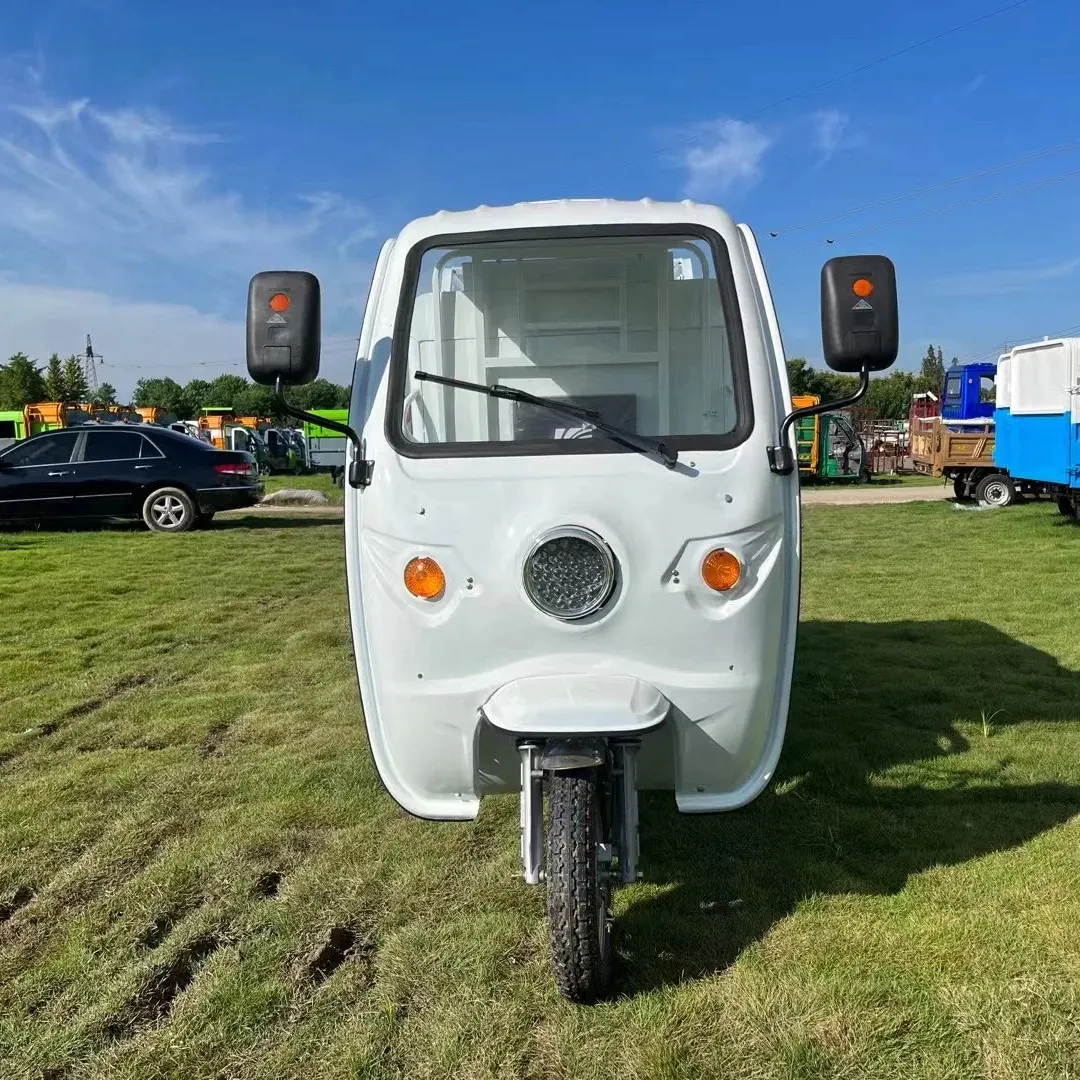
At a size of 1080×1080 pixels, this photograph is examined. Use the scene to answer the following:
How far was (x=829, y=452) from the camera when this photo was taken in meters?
26.3

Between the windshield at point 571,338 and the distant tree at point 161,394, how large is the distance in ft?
314

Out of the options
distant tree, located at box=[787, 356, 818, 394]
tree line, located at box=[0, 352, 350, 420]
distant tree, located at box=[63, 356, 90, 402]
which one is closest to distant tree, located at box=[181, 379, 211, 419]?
tree line, located at box=[0, 352, 350, 420]

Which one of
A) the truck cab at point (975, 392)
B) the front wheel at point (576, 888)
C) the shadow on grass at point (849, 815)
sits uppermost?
the truck cab at point (975, 392)

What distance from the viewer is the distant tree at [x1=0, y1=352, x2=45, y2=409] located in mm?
54469

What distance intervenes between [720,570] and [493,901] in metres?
1.39

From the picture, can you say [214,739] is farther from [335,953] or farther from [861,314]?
[861,314]

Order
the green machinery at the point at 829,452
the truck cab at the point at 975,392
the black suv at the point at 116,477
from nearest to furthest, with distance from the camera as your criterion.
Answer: the black suv at the point at 116,477 < the truck cab at the point at 975,392 < the green machinery at the point at 829,452

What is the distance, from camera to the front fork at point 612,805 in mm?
2773

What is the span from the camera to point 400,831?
13.0ft

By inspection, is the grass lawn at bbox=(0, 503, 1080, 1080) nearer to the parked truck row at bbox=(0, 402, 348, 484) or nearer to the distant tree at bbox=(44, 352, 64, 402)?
the parked truck row at bbox=(0, 402, 348, 484)

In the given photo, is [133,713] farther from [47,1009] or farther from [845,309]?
[845,309]

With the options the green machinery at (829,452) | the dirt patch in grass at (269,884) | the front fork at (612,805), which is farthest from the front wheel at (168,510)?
the green machinery at (829,452)

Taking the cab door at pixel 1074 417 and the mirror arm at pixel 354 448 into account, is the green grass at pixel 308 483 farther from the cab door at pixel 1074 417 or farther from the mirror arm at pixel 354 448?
the mirror arm at pixel 354 448

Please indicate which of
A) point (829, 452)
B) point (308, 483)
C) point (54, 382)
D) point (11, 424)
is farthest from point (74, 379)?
point (829, 452)
